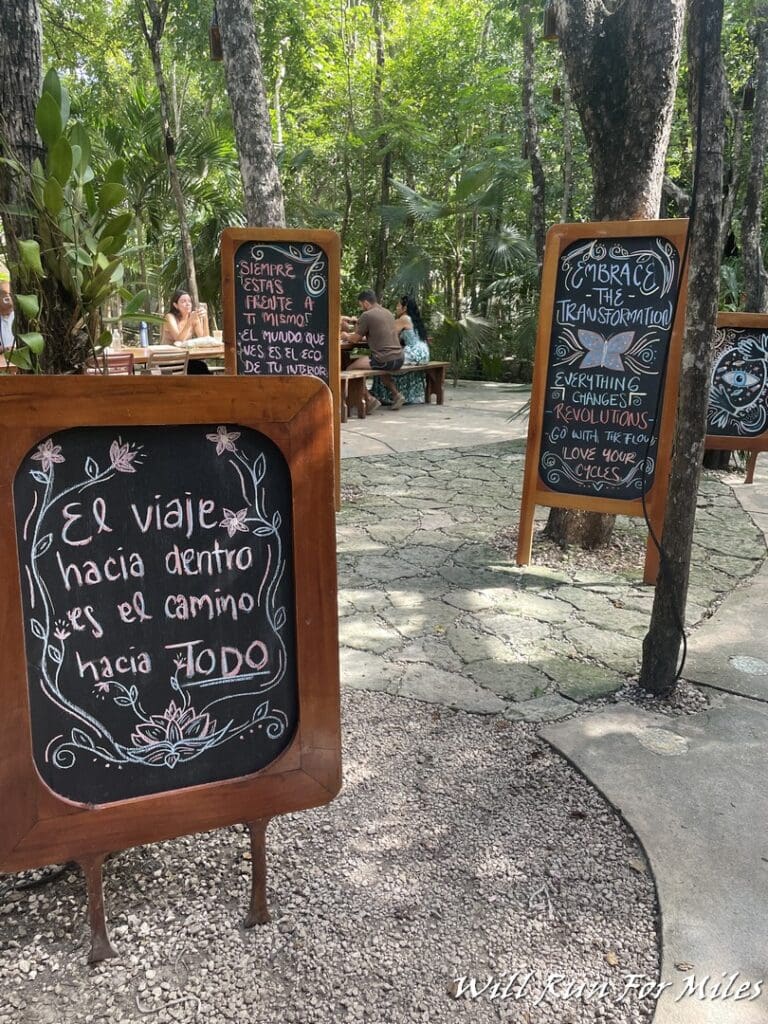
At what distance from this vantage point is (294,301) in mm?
4980

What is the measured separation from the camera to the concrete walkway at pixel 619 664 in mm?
1826

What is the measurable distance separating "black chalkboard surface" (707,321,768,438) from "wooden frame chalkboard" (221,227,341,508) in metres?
3.00

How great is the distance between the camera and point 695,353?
2682 millimetres

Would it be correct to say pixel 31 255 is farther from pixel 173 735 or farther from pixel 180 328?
pixel 180 328

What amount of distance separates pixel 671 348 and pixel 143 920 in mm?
3267

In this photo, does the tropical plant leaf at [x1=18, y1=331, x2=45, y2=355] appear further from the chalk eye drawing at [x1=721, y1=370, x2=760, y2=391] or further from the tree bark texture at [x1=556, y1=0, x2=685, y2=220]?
the chalk eye drawing at [x1=721, y1=370, x2=760, y2=391]

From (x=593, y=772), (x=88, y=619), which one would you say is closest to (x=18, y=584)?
(x=88, y=619)

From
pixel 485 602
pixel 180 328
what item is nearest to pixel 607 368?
pixel 485 602

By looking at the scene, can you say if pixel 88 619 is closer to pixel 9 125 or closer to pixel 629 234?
pixel 9 125

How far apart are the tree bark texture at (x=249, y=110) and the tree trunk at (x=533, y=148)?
120 inches

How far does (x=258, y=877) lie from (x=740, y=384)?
17.5 ft

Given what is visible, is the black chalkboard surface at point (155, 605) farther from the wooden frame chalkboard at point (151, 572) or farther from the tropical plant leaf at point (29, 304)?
the tropical plant leaf at point (29, 304)

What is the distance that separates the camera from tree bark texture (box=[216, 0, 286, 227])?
18.1ft

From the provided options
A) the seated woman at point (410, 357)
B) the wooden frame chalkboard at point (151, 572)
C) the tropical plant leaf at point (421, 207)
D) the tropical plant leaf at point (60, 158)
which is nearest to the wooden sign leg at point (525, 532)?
the wooden frame chalkboard at point (151, 572)
